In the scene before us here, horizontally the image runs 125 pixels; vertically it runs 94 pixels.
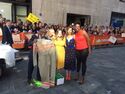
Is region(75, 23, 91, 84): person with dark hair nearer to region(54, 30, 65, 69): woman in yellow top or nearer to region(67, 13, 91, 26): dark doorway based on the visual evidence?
region(54, 30, 65, 69): woman in yellow top

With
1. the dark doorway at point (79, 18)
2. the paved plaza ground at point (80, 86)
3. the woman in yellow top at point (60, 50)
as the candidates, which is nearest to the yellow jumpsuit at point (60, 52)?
the woman in yellow top at point (60, 50)

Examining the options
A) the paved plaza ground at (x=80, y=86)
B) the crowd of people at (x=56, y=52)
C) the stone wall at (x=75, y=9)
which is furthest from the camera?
the stone wall at (x=75, y=9)

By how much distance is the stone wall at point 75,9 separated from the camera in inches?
800

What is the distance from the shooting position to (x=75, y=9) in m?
23.3

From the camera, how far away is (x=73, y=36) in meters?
7.71

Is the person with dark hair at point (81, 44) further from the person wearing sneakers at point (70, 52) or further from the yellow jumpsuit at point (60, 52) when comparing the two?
the yellow jumpsuit at point (60, 52)

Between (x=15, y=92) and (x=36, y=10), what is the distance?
541 inches

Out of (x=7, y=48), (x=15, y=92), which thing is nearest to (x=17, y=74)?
(x=7, y=48)

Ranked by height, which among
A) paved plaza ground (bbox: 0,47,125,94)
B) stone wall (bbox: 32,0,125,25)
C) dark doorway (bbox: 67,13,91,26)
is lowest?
paved plaza ground (bbox: 0,47,125,94)

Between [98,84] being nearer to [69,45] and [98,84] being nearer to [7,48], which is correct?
[69,45]

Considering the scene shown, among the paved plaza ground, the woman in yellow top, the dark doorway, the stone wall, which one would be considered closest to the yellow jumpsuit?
the woman in yellow top

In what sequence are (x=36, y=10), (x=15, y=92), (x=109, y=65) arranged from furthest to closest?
1. (x=36, y=10)
2. (x=109, y=65)
3. (x=15, y=92)

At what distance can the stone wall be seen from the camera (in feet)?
66.7

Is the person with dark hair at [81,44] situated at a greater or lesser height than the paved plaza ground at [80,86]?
greater
